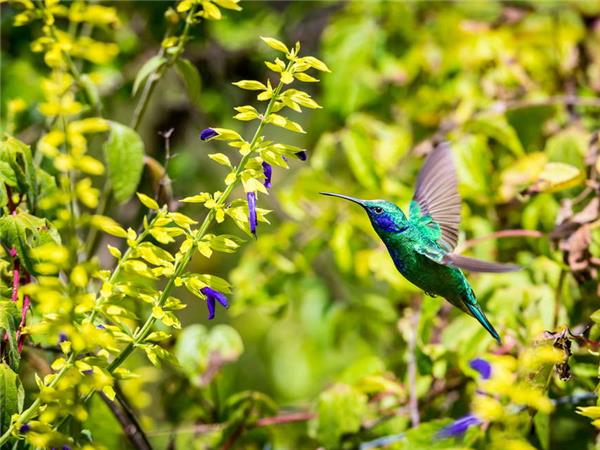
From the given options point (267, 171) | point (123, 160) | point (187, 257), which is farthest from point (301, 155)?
point (123, 160)

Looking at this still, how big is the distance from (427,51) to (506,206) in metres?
0.54

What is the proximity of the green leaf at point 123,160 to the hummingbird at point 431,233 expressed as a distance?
0.34 metres

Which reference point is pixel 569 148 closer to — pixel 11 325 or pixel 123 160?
pixel 123 160

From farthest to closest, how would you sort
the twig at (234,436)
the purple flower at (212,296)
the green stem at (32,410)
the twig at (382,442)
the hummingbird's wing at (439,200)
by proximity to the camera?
the twig at (234,436) < the twig at (382,442) < the hummingbird's wing at (439,200) < the purple flower at (212,296) < the green stem at (32,410)

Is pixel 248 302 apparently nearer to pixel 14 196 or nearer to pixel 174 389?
pixel 174 389

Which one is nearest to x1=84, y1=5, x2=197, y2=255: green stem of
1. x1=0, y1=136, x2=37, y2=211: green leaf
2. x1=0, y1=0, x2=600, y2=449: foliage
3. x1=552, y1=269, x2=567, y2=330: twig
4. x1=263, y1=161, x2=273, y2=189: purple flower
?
x1=0, y1=0, x2=600, y2=449: foliage

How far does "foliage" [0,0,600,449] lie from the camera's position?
854 mm

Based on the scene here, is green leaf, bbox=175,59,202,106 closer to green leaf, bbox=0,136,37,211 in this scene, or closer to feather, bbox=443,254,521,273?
green leaf, bbox=0,136,37,211

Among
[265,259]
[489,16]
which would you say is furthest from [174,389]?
[489,16]

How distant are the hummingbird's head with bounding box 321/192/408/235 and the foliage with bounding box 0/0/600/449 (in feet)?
0.55


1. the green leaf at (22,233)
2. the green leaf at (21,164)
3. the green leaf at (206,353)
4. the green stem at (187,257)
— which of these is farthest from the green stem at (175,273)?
the green leaf at (206,353)

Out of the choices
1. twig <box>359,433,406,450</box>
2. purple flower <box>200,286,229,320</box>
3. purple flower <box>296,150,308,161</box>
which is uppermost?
purple flower <box>296,150,308,161</box>

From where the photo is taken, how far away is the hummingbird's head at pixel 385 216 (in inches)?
41.3

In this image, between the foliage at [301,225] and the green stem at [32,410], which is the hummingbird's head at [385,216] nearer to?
the foliage at [301,225]
